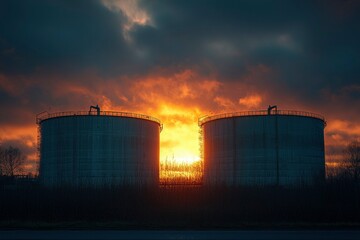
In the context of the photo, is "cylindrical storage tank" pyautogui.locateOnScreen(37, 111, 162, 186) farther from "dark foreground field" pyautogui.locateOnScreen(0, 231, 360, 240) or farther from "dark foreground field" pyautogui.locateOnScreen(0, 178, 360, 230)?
"dark foreground field" pyautogui.locateOnScreen(0, 231, 360, 240)

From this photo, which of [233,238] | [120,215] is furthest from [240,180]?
[233,238]

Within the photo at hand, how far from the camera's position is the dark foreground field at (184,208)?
87.7ft


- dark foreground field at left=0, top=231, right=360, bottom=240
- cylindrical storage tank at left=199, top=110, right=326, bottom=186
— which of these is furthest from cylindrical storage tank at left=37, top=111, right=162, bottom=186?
dark foreground field at left=0, top=231, right=360, bottom=240

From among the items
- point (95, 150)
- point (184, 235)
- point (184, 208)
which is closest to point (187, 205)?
point (184, 208)

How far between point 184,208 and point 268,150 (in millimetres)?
16072

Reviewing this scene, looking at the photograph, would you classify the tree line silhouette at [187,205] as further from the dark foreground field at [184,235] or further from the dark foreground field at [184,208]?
the dark foreground field at [184,235]

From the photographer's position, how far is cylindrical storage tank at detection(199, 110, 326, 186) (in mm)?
44719

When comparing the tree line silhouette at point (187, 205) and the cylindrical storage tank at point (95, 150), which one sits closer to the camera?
the tree line silhouette at point (187, 205)

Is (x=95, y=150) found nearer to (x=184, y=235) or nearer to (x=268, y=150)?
(x=268, y=150)

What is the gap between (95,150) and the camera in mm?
46094

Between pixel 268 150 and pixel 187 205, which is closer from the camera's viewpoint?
pixel 187 205

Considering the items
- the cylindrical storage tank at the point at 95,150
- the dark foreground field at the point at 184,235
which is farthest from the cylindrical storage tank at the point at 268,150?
the dark foreground field at the point at 184,235

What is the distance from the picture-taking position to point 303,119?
46875 mm

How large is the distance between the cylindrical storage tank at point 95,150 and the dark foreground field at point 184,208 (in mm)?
10853
